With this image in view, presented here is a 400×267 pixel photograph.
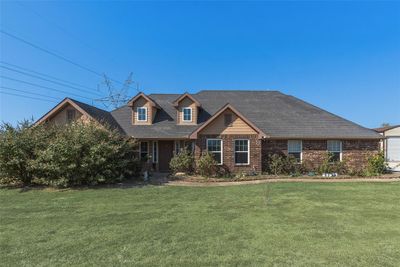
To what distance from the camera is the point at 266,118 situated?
2230 centimetres

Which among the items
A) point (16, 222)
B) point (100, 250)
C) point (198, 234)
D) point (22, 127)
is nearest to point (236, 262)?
point (198, 234)

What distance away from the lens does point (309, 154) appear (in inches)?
804

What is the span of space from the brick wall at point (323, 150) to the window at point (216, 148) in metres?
2.87

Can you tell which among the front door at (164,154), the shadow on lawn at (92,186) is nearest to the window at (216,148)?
the front door at (164,154)

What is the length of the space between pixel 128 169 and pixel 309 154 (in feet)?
37.9

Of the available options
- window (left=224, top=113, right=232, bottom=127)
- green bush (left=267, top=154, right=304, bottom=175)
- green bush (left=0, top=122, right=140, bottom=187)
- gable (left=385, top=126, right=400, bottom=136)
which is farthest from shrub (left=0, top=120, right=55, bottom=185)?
gable (left=385, top=126, right=400, bottom=136)

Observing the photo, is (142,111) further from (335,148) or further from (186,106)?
(335,148)

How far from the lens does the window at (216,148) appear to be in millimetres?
19516

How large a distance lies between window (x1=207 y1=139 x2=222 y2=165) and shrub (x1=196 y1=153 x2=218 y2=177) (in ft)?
1.60

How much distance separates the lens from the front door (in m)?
21.7

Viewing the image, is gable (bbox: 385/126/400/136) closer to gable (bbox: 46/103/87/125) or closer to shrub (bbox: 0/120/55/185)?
gable (bbox: 46/103/87/125)

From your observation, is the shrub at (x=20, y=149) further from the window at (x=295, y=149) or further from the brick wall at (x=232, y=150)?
the window at (x=295, y=149)

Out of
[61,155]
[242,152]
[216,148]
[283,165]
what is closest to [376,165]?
[283,165]

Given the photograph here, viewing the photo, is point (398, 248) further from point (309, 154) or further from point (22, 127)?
point (22, 127)
